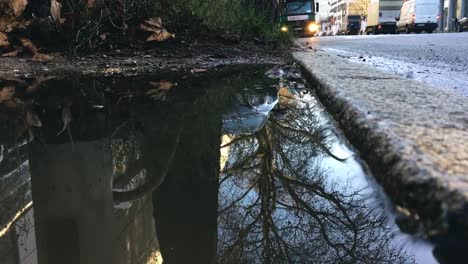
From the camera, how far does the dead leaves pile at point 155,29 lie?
4.87 meters

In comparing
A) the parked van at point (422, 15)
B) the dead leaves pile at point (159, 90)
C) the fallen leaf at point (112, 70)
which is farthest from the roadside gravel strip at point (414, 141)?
the parked van at point (422, 15)

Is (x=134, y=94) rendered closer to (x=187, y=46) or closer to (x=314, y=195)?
(x=314, y=195)

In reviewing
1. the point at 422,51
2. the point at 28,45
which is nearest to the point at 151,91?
the point at 28,45

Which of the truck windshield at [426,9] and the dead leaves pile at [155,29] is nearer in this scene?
the dead leaves pile at [155,29]

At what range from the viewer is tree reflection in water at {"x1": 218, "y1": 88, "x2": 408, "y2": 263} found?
3.43 ft

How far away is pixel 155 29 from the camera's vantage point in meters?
4.90

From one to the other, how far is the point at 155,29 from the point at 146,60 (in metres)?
0.51

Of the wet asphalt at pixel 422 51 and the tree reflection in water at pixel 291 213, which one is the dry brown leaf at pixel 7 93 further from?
the wet asphalt at pixel 422 51

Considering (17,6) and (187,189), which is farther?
(17,6)

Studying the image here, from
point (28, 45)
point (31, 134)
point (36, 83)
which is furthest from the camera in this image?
point (28, 45)

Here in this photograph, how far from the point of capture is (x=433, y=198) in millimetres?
956

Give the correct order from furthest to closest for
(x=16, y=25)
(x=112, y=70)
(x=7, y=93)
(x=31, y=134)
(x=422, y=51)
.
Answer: (x=422, y=51)
(x=16, y=25)
(x=112, y=70)
(x=7, y=93)
(x=31, y=134)

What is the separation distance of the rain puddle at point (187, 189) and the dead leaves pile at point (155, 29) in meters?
2.48

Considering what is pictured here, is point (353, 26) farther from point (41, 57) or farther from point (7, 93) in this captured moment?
point (7, 93)
